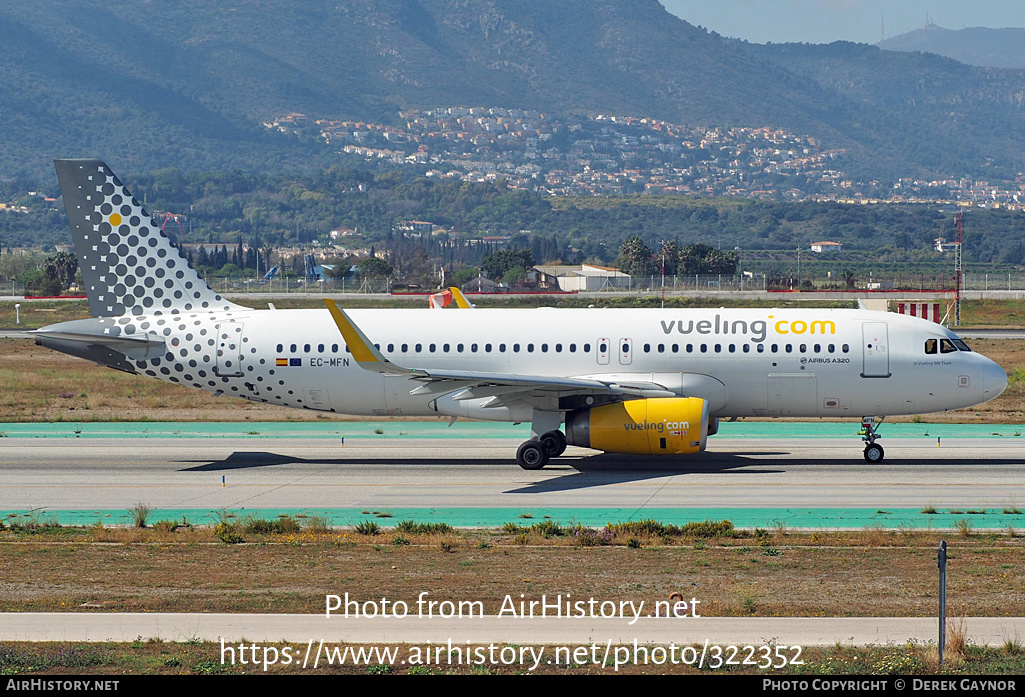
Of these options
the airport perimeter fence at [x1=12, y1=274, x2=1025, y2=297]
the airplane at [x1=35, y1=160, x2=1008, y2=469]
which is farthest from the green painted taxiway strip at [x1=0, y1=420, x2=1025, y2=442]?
the airport perimeter fence at [x1=12, y1=274, x2=1025, y2=297]

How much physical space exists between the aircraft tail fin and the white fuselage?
600mm

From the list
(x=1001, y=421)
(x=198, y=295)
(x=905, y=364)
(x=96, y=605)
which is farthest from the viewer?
(x=1001, y=421)

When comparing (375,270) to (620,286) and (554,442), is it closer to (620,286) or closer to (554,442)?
(620,286)

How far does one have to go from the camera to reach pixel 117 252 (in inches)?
1368

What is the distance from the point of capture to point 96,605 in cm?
1767

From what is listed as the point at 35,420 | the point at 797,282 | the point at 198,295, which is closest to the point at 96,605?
the point at 198,295

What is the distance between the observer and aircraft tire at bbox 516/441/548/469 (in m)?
32.1

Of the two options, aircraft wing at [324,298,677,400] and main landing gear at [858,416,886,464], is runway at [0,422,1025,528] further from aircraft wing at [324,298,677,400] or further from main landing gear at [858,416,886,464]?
aircraft wing at [324,298,677,400]

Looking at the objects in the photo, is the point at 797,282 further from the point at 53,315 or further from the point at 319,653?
the point at 319,653

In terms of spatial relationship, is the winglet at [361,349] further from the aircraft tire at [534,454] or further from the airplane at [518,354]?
the aircraft tire at [534,454]

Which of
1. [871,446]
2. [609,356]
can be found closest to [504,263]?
[609,356]

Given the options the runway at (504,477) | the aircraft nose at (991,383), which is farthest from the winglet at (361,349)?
the aircraft nose at (991,383)

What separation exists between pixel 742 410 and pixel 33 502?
60.0 ft
